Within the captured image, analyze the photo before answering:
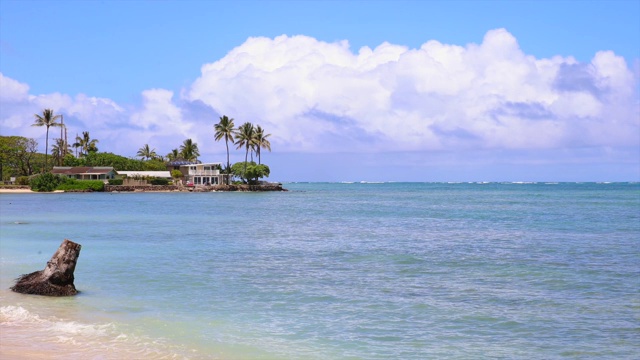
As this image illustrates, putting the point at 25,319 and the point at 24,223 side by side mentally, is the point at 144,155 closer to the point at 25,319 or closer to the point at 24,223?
the point at 24,223

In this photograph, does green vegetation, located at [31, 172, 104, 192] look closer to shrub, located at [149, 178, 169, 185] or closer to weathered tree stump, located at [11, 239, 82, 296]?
shrub, located at [149, 178, 169, 185]

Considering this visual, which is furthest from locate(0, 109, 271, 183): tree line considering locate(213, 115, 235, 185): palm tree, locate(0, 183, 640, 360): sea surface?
locate(0, 183, 640, 360): sea surface

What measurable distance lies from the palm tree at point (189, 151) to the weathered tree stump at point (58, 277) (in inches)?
5039

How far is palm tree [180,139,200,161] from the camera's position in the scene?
14000 cm

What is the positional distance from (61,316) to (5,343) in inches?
85.2

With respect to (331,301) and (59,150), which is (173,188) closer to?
(59,150)

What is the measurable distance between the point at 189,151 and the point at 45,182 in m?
44.7

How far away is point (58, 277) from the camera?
46.4 feet

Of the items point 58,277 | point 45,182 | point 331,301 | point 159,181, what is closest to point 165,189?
point 159,181

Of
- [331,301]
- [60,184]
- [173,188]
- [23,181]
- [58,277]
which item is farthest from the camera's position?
[173,188]

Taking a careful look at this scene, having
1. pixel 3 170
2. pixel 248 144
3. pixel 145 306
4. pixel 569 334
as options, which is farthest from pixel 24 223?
pixel 3 170

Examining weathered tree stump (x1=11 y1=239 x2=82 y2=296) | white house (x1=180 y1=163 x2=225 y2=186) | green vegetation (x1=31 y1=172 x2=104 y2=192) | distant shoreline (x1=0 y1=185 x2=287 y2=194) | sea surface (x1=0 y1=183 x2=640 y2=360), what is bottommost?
sea surface (x1=0 y1=183 x2=640 y2=360)

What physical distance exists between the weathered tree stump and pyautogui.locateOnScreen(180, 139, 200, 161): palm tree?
128 m

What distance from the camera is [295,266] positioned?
19.1 m
